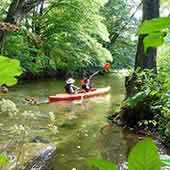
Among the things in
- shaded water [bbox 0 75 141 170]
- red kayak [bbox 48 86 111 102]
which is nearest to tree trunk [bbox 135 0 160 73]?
shaded water [bbox 0 75 141 170]

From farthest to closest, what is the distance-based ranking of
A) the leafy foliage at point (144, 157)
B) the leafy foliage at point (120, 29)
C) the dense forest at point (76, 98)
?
the leafy foliage at point (120, 29)
the dense forest at point (76, 98)
the leafy foliage at point (144, 157)

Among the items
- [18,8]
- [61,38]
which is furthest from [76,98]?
[61,38]

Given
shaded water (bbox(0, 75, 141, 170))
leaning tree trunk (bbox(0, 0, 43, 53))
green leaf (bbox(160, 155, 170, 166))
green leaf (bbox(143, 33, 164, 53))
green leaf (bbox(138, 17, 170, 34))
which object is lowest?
shaded water (bbox(0, 75, 141, 170))

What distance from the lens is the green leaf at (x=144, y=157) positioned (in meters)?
0.40

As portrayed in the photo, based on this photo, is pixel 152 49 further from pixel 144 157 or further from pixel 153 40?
pixel 144 157

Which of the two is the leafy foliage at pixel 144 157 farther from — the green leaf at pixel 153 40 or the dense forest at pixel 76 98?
the green leaf at pixel 153 40

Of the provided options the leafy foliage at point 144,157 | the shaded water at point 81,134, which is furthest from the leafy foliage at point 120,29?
the leafy foliage at point 144,157

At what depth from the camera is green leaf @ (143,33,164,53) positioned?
652mm

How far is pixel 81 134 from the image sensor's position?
26.0ft

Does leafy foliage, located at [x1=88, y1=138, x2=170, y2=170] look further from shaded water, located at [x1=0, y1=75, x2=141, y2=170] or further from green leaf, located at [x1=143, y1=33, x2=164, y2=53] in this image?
shaded water, located at [x1=0, y1=75, x2=141, y2=170]

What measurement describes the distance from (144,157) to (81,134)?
298 inches

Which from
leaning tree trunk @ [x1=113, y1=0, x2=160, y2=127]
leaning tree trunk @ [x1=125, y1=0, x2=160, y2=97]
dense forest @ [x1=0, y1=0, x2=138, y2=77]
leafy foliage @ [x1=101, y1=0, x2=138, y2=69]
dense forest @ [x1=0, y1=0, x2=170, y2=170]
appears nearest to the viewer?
dense forest @ [x1=0, y1=0, x2=170, y2=170]

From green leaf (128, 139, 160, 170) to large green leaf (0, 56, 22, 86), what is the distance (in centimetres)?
18

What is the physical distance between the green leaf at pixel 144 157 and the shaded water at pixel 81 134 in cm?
523
